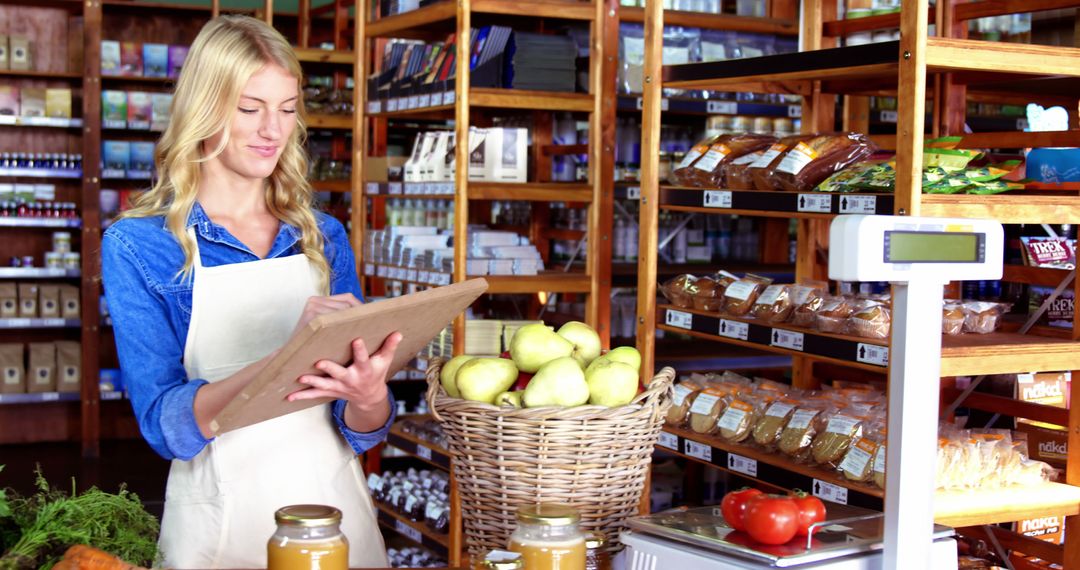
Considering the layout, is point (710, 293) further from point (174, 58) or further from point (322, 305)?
point (174, 58)

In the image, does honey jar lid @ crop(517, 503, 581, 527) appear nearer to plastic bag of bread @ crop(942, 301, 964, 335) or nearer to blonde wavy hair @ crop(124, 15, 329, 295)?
blonde wavy hair @ crop(124, 15, 329, 295)

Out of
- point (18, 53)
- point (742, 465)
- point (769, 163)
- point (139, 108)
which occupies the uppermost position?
point (18, 53)

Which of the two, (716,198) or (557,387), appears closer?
(557,387)

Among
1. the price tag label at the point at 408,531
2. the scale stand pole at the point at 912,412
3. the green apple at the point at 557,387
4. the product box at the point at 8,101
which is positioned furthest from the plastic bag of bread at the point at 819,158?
the product box at the point at 8,101

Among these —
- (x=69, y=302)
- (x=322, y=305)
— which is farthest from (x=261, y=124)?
(x=69, y=302)

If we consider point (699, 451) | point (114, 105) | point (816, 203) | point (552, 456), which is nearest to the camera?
point (552, 456)

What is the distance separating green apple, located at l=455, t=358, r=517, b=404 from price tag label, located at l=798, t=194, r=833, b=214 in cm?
125

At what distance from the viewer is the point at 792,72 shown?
2.91m

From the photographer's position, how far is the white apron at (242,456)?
2166 mm

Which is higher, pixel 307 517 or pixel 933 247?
pixel 933 247

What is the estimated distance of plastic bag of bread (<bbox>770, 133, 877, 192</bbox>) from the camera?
3074 mm

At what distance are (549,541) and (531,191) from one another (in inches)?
107

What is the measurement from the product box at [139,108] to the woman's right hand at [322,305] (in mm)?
6191

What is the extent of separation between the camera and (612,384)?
1786 millimetres
